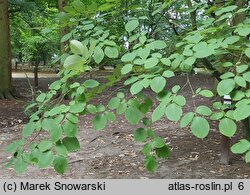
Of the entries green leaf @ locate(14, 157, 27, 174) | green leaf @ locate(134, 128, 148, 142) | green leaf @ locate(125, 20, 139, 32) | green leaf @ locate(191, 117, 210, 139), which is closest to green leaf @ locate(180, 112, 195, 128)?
green leaf @ locate(191, 117, 210, 139)

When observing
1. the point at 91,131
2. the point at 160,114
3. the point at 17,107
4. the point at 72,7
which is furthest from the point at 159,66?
the point at 17,107

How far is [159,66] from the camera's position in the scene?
5.44 feet

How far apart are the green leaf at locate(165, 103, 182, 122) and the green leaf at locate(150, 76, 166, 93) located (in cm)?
9

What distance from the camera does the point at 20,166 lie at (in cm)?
167

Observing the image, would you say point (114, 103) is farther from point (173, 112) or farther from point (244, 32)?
point (244, 32)

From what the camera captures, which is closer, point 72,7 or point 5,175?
point 72,7

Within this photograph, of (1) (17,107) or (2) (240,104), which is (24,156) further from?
(1) (17,107)

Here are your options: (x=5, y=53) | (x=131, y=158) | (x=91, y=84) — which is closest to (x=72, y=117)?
(x=91, y=84)

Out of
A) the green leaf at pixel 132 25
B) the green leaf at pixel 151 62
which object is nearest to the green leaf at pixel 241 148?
the green leaf at pixel 151 62

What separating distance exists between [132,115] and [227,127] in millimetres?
452

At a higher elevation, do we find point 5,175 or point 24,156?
point 24,156

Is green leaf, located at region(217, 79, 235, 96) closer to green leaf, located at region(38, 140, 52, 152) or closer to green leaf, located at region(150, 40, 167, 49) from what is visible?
green leaf, located at region(150, 40, 167, 49)
